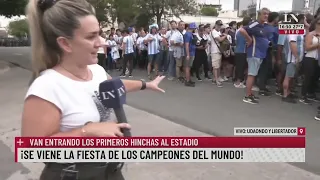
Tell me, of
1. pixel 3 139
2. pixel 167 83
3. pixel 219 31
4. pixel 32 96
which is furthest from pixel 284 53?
pixel 32 96

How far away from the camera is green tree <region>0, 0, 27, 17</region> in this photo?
44.4 ft

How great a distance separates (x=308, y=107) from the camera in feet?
21.3

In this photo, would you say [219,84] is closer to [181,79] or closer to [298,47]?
[181,79]

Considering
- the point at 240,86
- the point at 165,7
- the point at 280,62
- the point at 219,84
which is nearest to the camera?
the point at 280,62

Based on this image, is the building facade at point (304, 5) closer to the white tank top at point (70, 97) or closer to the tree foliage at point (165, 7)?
the white tank top at point (70, 97)

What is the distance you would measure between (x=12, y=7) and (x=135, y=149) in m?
14.8

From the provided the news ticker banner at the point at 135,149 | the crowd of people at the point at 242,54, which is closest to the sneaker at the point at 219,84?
the crowd of people at the point at 242,54

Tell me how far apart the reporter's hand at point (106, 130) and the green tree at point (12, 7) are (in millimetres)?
13021

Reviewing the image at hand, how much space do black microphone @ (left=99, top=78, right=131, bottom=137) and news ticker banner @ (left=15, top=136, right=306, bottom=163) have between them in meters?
0.09

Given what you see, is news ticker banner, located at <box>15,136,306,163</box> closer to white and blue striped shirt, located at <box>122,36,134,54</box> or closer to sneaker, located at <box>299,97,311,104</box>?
sneaker, located at <box>299,97,311,104</box>

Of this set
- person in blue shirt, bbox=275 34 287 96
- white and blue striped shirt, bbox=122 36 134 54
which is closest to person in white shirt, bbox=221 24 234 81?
person in blue shirt, bbox=275 34 287 96

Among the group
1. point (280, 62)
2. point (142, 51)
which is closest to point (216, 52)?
point (280, 62)

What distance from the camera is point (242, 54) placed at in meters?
8.45

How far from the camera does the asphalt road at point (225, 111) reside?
16.5ft
